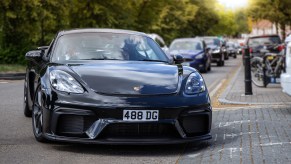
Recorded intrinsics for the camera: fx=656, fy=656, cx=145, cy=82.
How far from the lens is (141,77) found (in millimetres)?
6926

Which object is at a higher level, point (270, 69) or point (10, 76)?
point (270, 69)

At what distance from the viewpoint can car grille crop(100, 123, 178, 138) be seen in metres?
6.50

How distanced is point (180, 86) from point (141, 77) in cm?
42

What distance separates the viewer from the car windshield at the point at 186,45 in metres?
27.8

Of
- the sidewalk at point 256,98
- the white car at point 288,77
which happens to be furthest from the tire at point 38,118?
the sidewalk at point 256,98

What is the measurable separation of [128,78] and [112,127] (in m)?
0.63

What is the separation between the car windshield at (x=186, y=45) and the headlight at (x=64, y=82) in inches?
816

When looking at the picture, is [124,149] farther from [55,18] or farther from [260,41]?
[55,18]

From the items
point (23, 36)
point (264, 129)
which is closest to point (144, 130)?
point (264, 129)

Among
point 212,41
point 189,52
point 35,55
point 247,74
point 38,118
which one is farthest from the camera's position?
point 212,41

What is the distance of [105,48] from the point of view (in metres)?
7.97

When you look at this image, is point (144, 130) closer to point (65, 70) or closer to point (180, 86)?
point (180, 86)

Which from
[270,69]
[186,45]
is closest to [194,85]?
[270,69]

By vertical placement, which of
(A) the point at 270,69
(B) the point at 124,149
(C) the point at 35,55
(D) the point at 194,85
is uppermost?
(C) the point at 35,55
